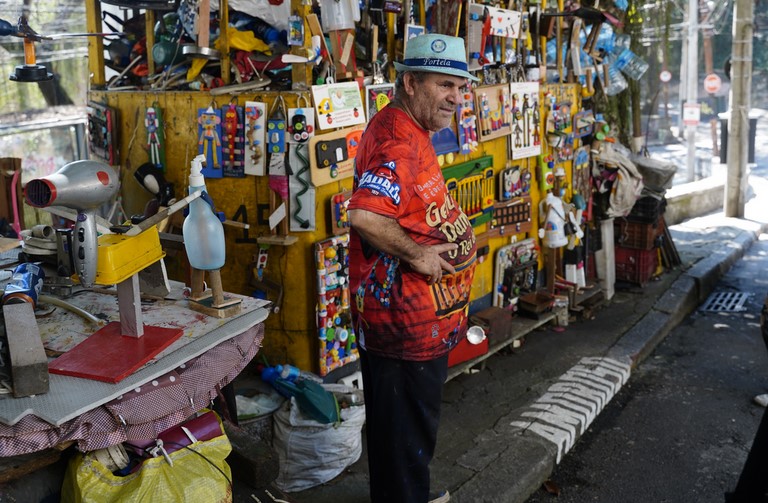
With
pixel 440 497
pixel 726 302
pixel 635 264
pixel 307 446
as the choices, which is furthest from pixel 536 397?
pixel 726 302

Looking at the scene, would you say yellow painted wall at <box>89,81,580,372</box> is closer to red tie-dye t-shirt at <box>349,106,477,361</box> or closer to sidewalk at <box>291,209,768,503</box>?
sidewalk at <box>291,209,768,503</box>

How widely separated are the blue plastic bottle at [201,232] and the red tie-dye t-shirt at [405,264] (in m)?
0.52

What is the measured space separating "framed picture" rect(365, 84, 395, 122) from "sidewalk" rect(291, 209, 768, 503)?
2063mm

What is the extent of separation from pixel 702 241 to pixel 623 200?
3599 mm

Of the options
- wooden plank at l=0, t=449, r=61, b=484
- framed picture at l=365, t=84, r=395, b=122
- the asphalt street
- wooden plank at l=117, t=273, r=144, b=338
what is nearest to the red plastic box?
the asphalt street

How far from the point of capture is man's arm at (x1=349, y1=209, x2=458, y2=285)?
2877 millimetres

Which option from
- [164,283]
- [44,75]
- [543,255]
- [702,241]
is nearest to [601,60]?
[543,255]

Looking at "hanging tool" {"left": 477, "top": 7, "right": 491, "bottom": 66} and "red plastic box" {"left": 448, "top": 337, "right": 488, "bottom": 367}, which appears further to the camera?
"hanging tool" {"left": 477, "top": 7, "right": 491, "bottom": 66}

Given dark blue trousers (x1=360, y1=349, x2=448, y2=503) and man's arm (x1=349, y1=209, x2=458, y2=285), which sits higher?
man's arm (x1=349, y1=209, x2=458, y2=285)

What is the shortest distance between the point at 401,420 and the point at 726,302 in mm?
6213

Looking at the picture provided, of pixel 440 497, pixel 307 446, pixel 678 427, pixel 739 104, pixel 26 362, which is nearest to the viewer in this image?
pixel 26 362

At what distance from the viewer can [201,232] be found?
9.16 feet

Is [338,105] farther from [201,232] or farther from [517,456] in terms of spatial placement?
[517,456]

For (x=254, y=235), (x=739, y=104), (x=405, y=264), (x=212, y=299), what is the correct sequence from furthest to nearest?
(x=739, y=104) → (x=254, y=235) → (x=405, y=264) → (x=212, y=299)
